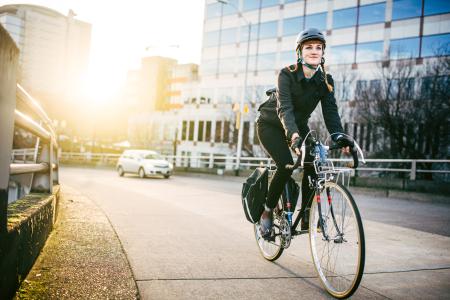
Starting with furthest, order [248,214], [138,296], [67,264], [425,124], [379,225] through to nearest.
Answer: [425,124] < [379,225] < [248,214] < [67,264] < [138,296]

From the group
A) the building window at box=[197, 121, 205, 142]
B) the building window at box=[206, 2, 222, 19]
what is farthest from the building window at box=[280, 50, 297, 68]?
the building window at box=[197, 121, 205, 142]

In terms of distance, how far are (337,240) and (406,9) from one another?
3676 centimetres

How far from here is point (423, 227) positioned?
22.6ft

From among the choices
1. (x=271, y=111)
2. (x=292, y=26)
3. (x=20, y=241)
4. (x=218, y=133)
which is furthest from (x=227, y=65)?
(x=20, y=241)

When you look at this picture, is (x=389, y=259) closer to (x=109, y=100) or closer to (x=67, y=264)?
(x=67, y=264)

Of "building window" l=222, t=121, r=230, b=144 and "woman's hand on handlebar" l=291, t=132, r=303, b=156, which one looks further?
"building window" l=222, t=121, r=230, b=144

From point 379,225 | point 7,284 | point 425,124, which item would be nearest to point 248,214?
point 7,284

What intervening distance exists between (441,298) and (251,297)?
1401 millimetres

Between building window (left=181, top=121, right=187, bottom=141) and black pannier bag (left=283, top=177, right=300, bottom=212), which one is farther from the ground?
building window (left=181, top=121, right=187, bottom=141)

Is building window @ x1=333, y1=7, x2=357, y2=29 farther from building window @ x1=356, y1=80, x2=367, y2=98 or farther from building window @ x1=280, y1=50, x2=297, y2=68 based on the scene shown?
building window @ x1=356, y1=80, x2=367, y2=98

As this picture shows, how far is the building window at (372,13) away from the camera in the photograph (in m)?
35.8

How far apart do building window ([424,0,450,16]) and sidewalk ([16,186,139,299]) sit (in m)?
35.2

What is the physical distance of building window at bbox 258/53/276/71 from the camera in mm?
44050

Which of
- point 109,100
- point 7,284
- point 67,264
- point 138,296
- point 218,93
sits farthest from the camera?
point 109,100
